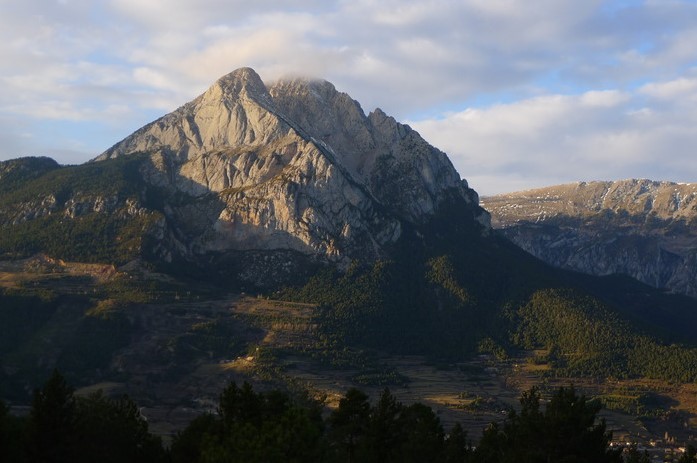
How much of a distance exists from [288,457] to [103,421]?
26.6m

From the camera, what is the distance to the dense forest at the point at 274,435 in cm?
8881

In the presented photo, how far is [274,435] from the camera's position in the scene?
8775 centimetres

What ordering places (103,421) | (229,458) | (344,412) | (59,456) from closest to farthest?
(229,458) < (59,456) < (103,421) < (344,412)

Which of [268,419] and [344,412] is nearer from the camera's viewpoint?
[268,419]

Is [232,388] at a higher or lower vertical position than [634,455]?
higher

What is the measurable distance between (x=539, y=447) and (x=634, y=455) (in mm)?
24796

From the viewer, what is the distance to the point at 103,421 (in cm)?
10369

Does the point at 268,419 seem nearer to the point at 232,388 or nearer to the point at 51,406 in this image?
the point at 232,388

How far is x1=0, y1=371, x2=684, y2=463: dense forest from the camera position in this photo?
88.8m

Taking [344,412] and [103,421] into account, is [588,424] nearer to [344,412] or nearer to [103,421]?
[344,412]

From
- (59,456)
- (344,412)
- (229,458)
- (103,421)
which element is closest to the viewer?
(229,458)

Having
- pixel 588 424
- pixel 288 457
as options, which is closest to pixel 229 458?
pixel 288 457

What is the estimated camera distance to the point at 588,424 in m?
98.9

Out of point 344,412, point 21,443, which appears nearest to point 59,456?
point 21,443
